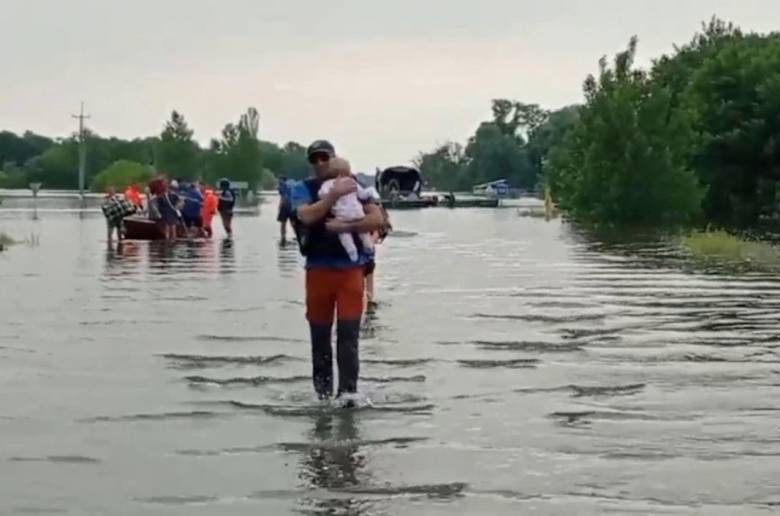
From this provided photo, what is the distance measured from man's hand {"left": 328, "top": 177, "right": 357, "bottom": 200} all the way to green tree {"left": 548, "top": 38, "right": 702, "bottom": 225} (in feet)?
157

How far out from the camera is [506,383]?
11.4 metres

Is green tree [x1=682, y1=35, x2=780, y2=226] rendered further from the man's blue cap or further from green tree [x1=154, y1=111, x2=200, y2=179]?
green tree [x1=154, y1=111, x2=200, y2=179]

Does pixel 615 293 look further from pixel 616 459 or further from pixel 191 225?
pixel 191 225

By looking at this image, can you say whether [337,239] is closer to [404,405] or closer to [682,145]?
[404,405]

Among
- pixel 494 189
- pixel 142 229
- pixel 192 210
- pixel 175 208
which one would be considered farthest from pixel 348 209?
pixel 494 189

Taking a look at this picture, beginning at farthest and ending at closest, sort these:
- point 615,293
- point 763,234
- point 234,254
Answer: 1. point 763,234
2. point 234,254
3. point 615,293

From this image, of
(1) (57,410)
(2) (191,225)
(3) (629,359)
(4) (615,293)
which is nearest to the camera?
(1) (57,410)

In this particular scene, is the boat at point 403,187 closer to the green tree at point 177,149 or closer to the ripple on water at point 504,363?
the green tree at point 177,149

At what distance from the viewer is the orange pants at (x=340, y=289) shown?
10062 mm

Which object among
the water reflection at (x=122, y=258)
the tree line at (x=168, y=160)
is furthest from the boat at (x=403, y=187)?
the water reflection at (x=122, y=258)

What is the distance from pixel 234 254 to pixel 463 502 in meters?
24.1

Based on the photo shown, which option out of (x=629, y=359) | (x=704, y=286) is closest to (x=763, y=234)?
(x=704, y=286)

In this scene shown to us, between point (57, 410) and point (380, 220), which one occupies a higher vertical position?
point (380, 220)

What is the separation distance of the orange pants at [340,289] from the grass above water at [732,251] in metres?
17.5
